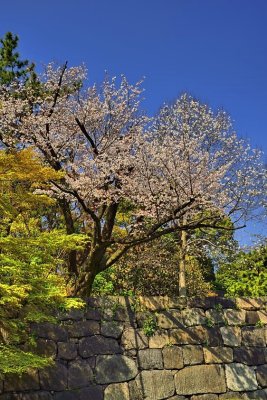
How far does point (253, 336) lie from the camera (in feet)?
33.2

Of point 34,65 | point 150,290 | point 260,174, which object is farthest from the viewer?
point 150,290

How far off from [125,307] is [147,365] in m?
1.26

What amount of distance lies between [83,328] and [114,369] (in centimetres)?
104

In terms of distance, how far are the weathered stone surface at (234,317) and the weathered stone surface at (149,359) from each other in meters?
1.88

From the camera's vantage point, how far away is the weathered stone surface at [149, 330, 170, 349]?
30.6 feet

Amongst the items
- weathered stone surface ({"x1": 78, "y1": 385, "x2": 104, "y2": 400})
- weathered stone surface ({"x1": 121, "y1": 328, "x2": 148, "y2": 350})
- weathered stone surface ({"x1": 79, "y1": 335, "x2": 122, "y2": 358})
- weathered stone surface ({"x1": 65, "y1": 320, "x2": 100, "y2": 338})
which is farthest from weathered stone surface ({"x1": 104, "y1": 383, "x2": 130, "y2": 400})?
weathered stone surface ({"x1": 65, "y1": 320, "x2": 100, "y2": 338})

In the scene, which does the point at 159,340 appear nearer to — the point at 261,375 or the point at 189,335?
the point at 189,335

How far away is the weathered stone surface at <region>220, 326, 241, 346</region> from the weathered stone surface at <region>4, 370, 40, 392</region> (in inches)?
167

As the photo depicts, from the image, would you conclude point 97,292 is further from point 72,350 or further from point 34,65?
point 34,65

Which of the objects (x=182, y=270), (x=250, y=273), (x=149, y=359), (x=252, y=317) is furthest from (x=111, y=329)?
(x=250, y=273)

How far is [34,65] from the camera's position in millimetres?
14242

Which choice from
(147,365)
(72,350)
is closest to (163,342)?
(147,365)

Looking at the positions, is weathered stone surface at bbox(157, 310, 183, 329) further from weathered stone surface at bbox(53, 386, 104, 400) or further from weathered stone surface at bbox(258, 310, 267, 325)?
weathered stone surface at bbox(258, 310, 267, 325)

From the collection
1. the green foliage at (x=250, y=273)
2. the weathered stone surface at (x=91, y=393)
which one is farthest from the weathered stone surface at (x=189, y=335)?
the green foliage at (x=250, y=273)
